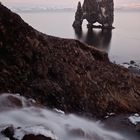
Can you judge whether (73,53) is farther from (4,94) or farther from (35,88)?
(4,94)

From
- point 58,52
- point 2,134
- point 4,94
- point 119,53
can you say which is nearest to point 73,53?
point 58,52

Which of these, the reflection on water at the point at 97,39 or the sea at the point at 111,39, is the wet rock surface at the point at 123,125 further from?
the reflection on water at the point at 97,39

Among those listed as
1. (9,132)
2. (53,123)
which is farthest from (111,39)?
(9,132)

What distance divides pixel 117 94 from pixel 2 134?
8808 mm

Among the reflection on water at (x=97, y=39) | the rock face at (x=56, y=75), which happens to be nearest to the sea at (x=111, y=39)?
the reflection on water at (x=97, y=39)

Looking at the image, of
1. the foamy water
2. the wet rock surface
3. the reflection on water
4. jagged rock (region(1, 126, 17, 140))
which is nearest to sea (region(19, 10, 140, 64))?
the reflection on water

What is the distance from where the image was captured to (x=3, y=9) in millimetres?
18469

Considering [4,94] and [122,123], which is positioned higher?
[4,94]

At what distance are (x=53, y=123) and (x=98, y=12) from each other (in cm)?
11340

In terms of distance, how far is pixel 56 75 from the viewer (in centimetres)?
1841

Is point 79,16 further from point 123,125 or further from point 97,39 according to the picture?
point 123,125

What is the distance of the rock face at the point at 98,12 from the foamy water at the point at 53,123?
11005 cm

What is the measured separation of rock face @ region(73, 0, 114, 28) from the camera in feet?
410

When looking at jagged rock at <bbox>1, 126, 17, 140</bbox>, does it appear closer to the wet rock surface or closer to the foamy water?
the foamy water
